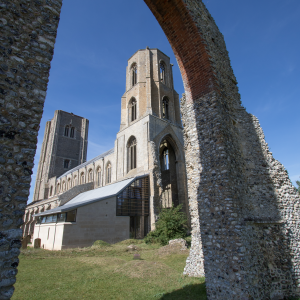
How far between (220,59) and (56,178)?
1802 inches

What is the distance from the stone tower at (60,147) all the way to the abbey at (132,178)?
6.44 meters

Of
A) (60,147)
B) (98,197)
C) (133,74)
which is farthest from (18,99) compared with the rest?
(60,147)

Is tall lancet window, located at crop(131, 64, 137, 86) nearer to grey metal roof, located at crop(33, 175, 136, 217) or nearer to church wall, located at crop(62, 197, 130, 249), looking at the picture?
grey metal roof, located at crop(33, 175, 136, 217)

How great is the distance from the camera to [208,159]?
216 inches

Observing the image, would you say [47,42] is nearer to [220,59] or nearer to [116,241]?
[220,59]

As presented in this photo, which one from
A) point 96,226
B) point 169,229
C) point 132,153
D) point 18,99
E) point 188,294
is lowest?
point 188,294

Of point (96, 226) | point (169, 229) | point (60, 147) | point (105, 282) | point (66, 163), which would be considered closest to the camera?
point (105, 282)

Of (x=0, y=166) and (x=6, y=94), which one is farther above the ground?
(x=6, y=94)

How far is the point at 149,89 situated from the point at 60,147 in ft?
101

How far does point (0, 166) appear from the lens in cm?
254

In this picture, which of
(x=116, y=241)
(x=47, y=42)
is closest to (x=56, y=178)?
(x=116, y=241)

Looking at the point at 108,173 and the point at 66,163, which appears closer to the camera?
the point at 108,173

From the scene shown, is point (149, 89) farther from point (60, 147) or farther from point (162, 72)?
point (60, 147)

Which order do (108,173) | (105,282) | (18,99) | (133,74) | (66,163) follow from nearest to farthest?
(18,99) < (105,282) < (133,74) < (108,173) < (66,163)
